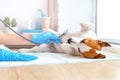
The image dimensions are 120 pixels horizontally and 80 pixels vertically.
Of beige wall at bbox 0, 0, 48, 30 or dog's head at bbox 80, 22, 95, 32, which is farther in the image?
beige wall at bbox 0, 0, 48, 30

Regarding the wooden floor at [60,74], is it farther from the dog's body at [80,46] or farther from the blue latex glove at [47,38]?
the blue latex glove at [47,38]

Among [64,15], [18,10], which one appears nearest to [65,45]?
[64,15]

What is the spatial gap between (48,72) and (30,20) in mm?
1677

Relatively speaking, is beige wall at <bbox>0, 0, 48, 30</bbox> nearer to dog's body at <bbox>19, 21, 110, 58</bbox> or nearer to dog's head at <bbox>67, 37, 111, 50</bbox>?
dog's body at <bbox>19, 21, 110, 58</bbox>

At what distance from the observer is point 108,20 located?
7.22ft

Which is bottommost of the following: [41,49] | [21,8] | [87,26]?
[41,49]

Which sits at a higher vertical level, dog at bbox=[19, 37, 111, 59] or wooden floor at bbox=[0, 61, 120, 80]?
dog at bbox=[19, 37, 111, 59]

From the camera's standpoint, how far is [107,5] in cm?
224

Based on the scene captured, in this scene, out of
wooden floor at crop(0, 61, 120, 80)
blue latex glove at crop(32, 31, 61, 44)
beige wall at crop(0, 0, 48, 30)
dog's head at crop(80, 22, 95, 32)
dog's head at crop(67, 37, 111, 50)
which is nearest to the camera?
wooden floor at crop(0, 61, 120, 80)

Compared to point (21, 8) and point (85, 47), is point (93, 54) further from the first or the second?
point (21, 8)

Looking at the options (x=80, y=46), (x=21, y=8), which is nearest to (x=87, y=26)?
(x=80, y=46)

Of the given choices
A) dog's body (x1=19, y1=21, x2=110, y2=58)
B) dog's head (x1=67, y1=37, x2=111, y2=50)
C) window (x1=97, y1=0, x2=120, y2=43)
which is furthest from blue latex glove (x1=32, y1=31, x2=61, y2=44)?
window (x1=97, y1=0, x2=120, y2=43)

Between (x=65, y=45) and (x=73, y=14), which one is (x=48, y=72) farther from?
(x=73, y=14)

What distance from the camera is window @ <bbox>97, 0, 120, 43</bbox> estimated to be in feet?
6.57
